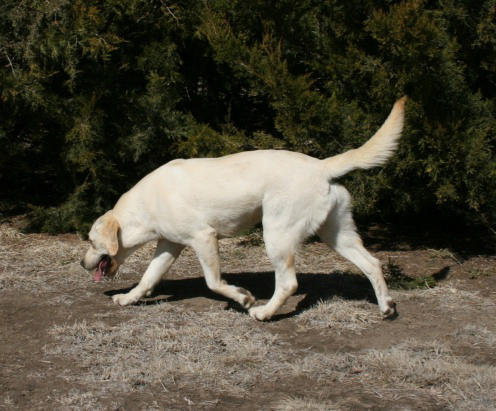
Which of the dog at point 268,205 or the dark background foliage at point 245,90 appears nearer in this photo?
the dog at point 268,205

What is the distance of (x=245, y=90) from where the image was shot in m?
10.4

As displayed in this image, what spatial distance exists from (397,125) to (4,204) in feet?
21.2

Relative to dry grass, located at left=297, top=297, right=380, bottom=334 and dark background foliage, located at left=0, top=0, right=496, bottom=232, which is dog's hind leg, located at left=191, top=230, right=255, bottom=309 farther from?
dark background foliage, located at left=0, top=0, right=496, bottom=232

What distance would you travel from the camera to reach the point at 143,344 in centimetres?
563

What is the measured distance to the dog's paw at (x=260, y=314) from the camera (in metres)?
6.20

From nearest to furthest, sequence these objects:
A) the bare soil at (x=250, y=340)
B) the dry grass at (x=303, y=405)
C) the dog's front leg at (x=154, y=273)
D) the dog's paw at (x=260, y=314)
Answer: the dry grass at (x=303, y=405), the bare soil at (x=250, y=340), the dog's paw at (x=260, y=314), the dog's front leg at (x=154, y=273)

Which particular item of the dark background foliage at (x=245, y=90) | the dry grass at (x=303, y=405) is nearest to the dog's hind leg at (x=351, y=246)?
the dry grass at (x=303, y=405)

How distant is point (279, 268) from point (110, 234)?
1570 millimetres

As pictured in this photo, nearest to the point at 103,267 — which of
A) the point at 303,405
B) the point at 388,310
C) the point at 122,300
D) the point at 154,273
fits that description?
the point at 122,300

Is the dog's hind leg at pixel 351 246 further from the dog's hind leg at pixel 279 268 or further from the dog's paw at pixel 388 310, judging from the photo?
the dog's hind leg at pixel 279 268

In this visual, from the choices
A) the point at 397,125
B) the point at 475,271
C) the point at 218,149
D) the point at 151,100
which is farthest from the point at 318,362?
the point at 151,100

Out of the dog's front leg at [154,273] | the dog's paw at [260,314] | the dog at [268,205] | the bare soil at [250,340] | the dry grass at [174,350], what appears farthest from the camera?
the dog's front leg at [154,273]

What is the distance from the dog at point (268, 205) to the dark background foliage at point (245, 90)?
69.8 inches

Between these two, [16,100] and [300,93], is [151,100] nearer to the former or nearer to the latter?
[16,100]
